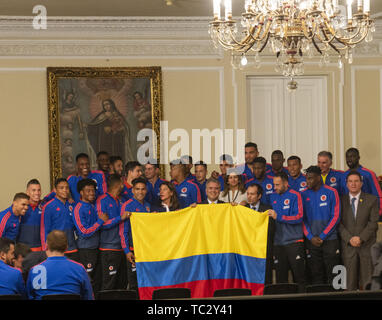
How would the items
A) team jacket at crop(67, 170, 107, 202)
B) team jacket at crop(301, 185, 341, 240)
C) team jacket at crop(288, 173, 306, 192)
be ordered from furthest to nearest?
1. team jacket at crop(67, 170, 107, 202)
2. team jacket at crop(288, 173, 306, 192)
3. team jacket at crop(301, 185, 341, 240)

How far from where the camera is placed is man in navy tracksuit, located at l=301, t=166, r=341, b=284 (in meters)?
7.59

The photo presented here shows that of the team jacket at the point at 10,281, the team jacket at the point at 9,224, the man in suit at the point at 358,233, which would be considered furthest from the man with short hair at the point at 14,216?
the man in suit at the point at 358,233

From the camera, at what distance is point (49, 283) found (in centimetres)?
477

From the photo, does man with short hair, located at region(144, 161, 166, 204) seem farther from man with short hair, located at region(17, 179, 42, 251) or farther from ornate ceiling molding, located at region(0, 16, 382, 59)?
ornate ceiling molding, located at region(0, 16, 382, 59)

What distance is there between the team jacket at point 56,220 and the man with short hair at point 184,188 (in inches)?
58.3

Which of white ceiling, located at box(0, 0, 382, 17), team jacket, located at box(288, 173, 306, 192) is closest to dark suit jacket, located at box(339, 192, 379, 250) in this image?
team jacket, located at box(288, 173, 306, 192)

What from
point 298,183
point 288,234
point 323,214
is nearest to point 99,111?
point 298,183

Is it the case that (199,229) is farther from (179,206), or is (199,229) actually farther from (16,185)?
(16,185)

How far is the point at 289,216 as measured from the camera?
750cm

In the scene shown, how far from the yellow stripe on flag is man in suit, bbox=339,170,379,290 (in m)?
1.19

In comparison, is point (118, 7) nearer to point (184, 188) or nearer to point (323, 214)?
point (184, 188)

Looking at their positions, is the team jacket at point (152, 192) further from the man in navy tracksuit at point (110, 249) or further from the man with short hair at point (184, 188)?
the man in navy tracksuit at point (110, 249)
